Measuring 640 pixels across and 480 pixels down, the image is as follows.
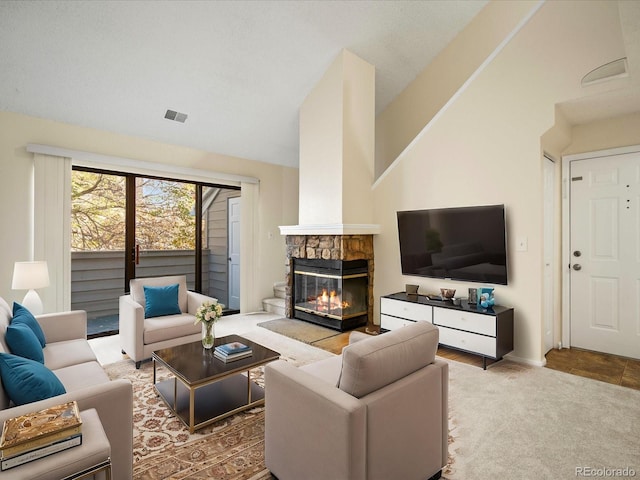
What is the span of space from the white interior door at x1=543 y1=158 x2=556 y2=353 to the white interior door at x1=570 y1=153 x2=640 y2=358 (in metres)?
Answer: 0.24

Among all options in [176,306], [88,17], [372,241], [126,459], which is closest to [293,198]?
[372,241]

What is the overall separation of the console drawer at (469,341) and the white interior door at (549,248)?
0.93m

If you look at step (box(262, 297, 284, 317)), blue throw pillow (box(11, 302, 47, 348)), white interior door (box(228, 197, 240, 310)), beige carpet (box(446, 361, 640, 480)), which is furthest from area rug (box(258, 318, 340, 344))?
blue throw pillow (box(11, 302, 47, 348))

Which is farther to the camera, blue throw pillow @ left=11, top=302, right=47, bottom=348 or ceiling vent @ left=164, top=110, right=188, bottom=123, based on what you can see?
ceiling vent @ left=164, top=110, right=188, bottom=123

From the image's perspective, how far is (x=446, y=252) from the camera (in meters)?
3.96

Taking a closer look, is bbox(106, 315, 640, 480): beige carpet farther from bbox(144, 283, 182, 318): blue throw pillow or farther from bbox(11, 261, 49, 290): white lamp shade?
bbox(11, 261, 49, 290): white lamp shade

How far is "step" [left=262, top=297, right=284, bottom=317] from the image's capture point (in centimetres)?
556

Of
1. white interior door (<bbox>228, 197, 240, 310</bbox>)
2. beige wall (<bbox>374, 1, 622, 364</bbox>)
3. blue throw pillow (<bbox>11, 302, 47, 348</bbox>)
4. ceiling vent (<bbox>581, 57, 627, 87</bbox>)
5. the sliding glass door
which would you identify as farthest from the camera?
white interior door (<bbox>228, 197, 240, 310</bbox>)

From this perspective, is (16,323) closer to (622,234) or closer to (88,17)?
(88,17)

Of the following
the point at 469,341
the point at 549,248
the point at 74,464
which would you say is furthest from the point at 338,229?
the point at 74,464

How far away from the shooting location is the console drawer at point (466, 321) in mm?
3238

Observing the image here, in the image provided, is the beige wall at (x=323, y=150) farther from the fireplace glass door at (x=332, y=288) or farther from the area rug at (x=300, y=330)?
the area rug at (x=300, y=330)

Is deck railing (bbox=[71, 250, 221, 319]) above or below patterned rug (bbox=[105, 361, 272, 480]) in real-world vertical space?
above

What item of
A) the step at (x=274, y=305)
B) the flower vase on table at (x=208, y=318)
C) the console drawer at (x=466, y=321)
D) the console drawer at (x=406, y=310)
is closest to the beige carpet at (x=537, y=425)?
the console drawer at (x=466, y=321)
